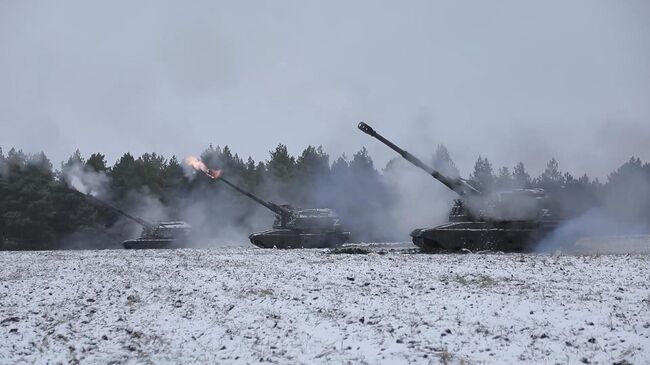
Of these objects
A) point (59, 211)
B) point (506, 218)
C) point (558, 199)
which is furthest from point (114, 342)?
point (59, 211)

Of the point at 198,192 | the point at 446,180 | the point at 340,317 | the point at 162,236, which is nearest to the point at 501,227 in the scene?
the point at 446,180

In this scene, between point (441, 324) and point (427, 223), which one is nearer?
point (441, 324)

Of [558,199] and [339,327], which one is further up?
[558,199]

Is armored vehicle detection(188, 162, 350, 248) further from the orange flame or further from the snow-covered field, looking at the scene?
the snow-covered field

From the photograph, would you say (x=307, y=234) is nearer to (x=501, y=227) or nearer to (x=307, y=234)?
(x=307, y=234)

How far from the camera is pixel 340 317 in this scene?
9.72 metres

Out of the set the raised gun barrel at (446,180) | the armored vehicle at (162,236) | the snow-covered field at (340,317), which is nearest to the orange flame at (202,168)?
the armored vehicle at (162,236)

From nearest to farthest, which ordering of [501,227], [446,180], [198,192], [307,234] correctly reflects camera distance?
[501,227] < [446,180] < [307,234] < [198,192]

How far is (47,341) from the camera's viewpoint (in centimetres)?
898

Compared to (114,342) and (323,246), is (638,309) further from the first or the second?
(323,246)

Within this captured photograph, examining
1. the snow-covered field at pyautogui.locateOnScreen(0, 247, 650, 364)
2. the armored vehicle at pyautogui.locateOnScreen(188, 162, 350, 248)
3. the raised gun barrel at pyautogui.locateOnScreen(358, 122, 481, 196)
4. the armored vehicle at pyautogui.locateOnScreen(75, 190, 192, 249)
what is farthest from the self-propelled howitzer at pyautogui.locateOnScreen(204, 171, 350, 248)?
the snow-covered field at pyautogui.locateOnScreen(0, 247, 650, 364)

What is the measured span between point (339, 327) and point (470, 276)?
5994mm

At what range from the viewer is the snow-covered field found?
7855mm

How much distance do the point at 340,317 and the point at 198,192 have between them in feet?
167
